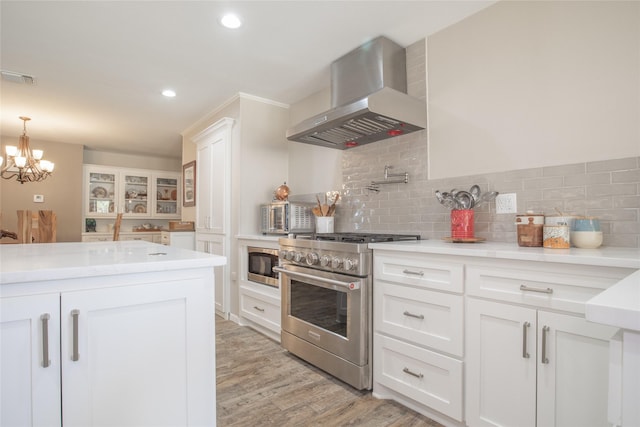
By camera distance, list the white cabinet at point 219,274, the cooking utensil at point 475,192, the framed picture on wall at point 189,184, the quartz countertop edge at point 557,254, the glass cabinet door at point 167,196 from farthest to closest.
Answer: the glass cabinet door at point 167,196, the framed picture on wall at point 189,184, the white cabinet at point 219,274, the cooking utensil at point 475,192, the quartz countertop edge at point 557,254

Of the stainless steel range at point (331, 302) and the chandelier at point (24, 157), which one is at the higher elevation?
the chandelier at point (24, 157)

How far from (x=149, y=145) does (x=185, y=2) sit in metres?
4.49

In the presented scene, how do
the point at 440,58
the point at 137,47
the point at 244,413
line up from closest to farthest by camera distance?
the point at 244,413
the point at 440,58
the point at 137,47

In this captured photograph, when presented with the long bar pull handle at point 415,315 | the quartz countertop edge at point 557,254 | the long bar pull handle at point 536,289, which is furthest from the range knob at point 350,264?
the long bar pull handle at point 536,289

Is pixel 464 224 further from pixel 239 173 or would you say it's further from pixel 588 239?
pixel 239 173

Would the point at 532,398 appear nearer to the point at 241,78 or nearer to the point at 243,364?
the point at 243,364

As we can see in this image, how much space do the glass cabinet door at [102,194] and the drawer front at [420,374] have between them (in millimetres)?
6043

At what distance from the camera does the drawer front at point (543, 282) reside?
1.18 metres

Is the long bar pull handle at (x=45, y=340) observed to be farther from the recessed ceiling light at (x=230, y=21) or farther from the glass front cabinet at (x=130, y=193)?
the glass front cabinet at (x=130, y=193)

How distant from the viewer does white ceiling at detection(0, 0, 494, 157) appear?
211 centimetres

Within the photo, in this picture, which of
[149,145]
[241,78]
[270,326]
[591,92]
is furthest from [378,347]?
[149,145]

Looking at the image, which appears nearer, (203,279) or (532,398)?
(203,279)

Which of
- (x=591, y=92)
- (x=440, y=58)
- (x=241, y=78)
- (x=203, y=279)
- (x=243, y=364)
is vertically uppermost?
(x=241, y=78)

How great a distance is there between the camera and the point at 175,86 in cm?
334
